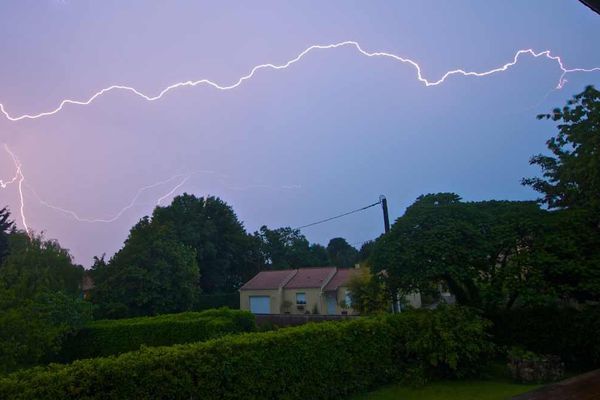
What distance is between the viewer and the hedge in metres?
5.72

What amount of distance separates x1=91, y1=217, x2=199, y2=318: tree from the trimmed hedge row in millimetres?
6758

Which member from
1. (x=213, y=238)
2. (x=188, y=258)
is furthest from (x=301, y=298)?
(x=213, y=238)

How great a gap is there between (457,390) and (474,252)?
339cm

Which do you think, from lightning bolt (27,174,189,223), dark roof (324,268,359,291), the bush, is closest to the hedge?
the bush

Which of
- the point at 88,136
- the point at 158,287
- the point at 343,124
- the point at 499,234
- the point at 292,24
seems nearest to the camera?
the point at 499,234

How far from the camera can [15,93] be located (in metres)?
16.4

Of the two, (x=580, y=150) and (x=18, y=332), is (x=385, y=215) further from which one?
(x=18, y=332)

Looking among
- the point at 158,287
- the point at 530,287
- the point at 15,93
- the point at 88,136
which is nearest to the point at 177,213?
the point at 158,287

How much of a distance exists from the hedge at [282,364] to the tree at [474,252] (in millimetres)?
1124

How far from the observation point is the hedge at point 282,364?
18.8 feet

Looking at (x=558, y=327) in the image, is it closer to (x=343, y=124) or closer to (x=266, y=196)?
(x=343, y=124)

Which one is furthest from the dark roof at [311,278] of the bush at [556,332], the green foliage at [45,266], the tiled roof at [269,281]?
the bush at [556,332]

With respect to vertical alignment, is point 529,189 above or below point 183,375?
above

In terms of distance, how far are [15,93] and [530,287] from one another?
18.7m
